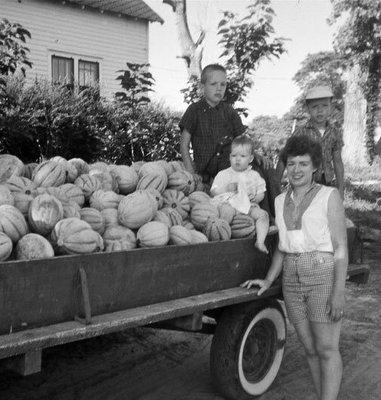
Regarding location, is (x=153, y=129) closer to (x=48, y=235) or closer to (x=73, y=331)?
(x=48, y=235)

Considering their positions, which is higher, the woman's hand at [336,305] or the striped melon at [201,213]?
the striped melon at [201,213]

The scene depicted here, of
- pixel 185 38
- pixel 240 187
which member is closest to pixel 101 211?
pixel 240 187

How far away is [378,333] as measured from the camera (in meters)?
5.80

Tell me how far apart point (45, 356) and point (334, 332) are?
245cm

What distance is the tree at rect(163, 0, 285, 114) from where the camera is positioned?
9.28 meters

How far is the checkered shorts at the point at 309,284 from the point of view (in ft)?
12.2

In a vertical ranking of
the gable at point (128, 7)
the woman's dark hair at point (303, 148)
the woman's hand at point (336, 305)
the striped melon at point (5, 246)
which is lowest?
the woman's hand at point (336, 305)

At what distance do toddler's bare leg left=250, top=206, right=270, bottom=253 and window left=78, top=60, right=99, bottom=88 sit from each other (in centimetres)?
1476

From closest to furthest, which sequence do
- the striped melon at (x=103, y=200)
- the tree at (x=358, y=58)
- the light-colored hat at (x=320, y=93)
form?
the striped melon at (x=103, y=200) → the light-colored hat at (x=320, y=93) → the tree at (x=358, y=58)

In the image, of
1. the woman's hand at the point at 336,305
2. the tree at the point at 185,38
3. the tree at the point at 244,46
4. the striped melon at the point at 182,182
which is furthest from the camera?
the tree at the point at 185,38

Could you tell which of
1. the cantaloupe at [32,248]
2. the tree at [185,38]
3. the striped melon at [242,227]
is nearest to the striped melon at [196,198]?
the striped melon at [242,227]

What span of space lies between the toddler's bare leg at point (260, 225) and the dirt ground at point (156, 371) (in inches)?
44.0

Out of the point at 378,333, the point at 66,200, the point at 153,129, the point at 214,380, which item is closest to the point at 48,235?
the point at 66,200

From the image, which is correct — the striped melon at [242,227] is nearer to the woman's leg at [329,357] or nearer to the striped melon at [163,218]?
the striped melon at [163,218]
